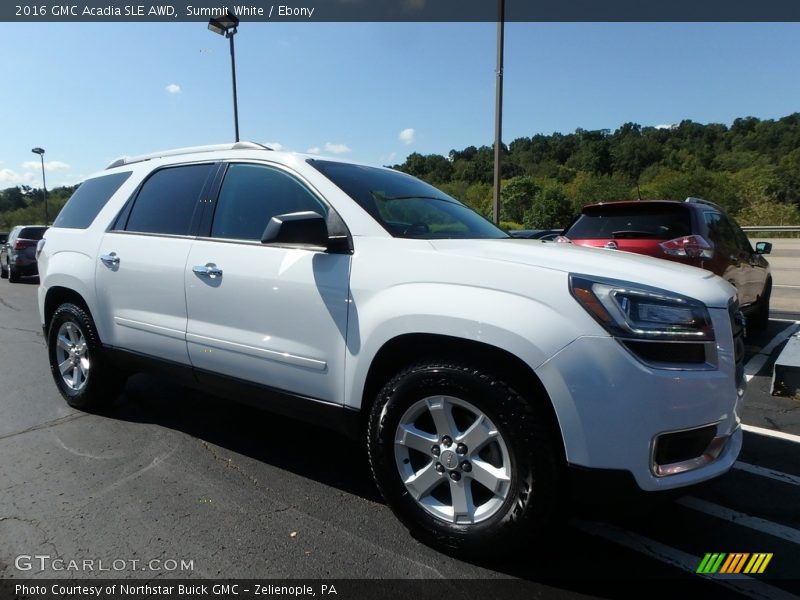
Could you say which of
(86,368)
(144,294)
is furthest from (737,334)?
(86,368)

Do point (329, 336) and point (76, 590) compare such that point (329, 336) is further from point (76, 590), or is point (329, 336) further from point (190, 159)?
point (190, 159)

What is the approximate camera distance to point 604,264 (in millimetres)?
2223

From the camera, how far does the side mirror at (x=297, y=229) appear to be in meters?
2.45

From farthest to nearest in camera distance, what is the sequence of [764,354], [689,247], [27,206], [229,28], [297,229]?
[27,206]
[229,28]
[764,354]
[689,247]
[297,229]

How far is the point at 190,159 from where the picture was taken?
3512 millimetres

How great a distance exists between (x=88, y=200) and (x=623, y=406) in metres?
4.19

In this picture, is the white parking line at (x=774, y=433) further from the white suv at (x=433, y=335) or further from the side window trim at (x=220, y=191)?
the side window trim at (x=220, y=191)

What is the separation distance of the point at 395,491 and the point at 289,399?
75cm

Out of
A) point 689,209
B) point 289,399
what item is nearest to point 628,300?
point 289,399

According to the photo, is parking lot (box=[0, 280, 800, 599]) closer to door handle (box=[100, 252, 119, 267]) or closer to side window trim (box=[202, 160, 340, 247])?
door handle (box=[100, 252, 119, 267])

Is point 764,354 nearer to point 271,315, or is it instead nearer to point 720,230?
point 720,230

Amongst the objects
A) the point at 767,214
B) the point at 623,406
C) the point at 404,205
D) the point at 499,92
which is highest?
the point at 499,92

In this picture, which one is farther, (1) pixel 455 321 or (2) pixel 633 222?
(2) pixel 633 222

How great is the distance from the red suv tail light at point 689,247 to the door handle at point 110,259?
4676mm
